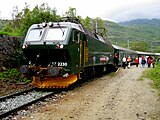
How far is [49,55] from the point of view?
42.2ft

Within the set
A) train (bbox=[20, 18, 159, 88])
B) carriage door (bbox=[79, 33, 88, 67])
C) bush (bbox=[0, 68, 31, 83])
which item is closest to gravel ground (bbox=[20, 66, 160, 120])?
train (bbox=[20, 18, 159, 88])

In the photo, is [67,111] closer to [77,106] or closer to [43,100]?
[77,106]

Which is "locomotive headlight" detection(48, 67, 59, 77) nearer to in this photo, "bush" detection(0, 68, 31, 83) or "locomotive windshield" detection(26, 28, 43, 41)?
"locomotive windshield" detection(26, 28, 43, 41)

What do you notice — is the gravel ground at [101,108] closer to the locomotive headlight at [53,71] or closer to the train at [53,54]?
the locomotive headlight at [53,71]

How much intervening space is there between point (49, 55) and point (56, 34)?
3.26 feet

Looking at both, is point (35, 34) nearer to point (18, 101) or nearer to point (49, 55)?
point (49, 55)

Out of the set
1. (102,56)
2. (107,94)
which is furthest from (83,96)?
(102,56)

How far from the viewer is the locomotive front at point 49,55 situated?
12586 mm

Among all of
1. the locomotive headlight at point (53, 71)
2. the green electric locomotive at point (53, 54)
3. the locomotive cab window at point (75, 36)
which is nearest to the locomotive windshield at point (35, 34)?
the green electric locomotive at point (53, 54)

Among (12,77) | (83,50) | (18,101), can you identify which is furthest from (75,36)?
(12,77)

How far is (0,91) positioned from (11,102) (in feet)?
8.99

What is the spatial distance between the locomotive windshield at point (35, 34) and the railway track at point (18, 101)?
2294 millimetres

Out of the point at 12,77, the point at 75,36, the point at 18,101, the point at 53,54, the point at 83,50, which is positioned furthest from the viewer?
the point at 12,77

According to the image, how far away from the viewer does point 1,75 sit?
15.6m
